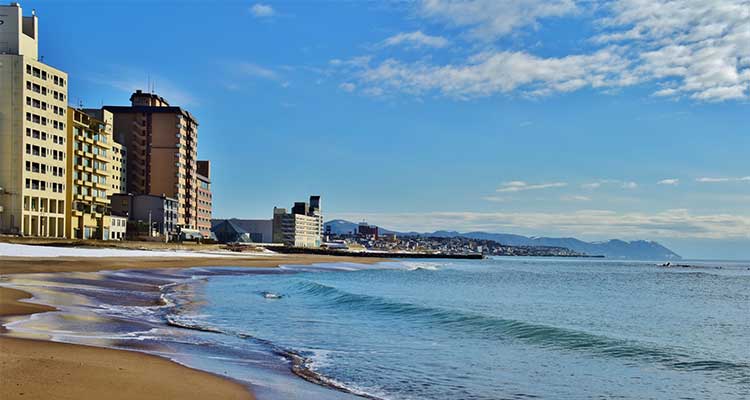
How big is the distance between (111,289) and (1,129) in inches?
2297

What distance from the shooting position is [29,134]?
7588 cm

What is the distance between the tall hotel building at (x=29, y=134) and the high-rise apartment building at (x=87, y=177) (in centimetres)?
199

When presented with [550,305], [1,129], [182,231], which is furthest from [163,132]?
[550,305]

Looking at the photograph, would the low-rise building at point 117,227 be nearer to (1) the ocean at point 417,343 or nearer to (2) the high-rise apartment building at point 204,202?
(2) the high-rise apartment building at point 204,202

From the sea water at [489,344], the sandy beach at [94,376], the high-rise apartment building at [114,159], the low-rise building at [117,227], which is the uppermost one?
the high-rise apartment building at [114,159]

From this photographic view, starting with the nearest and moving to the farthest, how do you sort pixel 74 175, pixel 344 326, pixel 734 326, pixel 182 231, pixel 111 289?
pixel 344 326 → pixel 734 326 → pixel 111 289 → pixel 74 175 → pixel 182 231

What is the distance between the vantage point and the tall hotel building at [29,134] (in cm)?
7375

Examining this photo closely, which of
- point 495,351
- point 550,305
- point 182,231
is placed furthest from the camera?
point 182,231

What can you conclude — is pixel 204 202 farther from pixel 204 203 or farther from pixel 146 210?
pixel 146 210

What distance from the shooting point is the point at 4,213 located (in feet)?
238

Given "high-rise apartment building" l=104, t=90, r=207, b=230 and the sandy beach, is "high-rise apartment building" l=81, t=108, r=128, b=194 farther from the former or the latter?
the sandy beach

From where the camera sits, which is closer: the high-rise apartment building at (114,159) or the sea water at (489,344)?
the sea water at (489,344)

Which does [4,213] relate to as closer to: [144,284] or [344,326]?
[144,284]

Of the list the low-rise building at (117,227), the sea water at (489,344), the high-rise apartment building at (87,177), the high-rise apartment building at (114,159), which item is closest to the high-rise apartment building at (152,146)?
the high-rise apartment building at (114,159)
